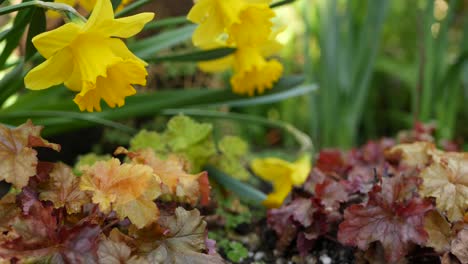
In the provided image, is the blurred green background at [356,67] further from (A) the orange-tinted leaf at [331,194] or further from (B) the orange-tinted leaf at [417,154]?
(A) the orange-tinted leaf at [331,194]

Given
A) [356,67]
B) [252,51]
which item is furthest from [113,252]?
[356,67]


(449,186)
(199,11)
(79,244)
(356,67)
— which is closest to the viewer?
(79,244)

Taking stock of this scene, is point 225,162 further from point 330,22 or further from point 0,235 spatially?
point 330,22

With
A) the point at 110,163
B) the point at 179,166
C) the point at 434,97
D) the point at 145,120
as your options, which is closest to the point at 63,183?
the point at 110,163

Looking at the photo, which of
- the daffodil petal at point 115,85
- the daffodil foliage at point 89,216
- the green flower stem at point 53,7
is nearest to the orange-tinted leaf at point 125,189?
the daffodil foliage at point 89,216

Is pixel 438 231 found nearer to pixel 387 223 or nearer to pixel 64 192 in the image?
pixel 387 223

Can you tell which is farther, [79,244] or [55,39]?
[55,39]

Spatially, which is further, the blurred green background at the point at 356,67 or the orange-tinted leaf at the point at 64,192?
the blurred green background at the point at 356,67
